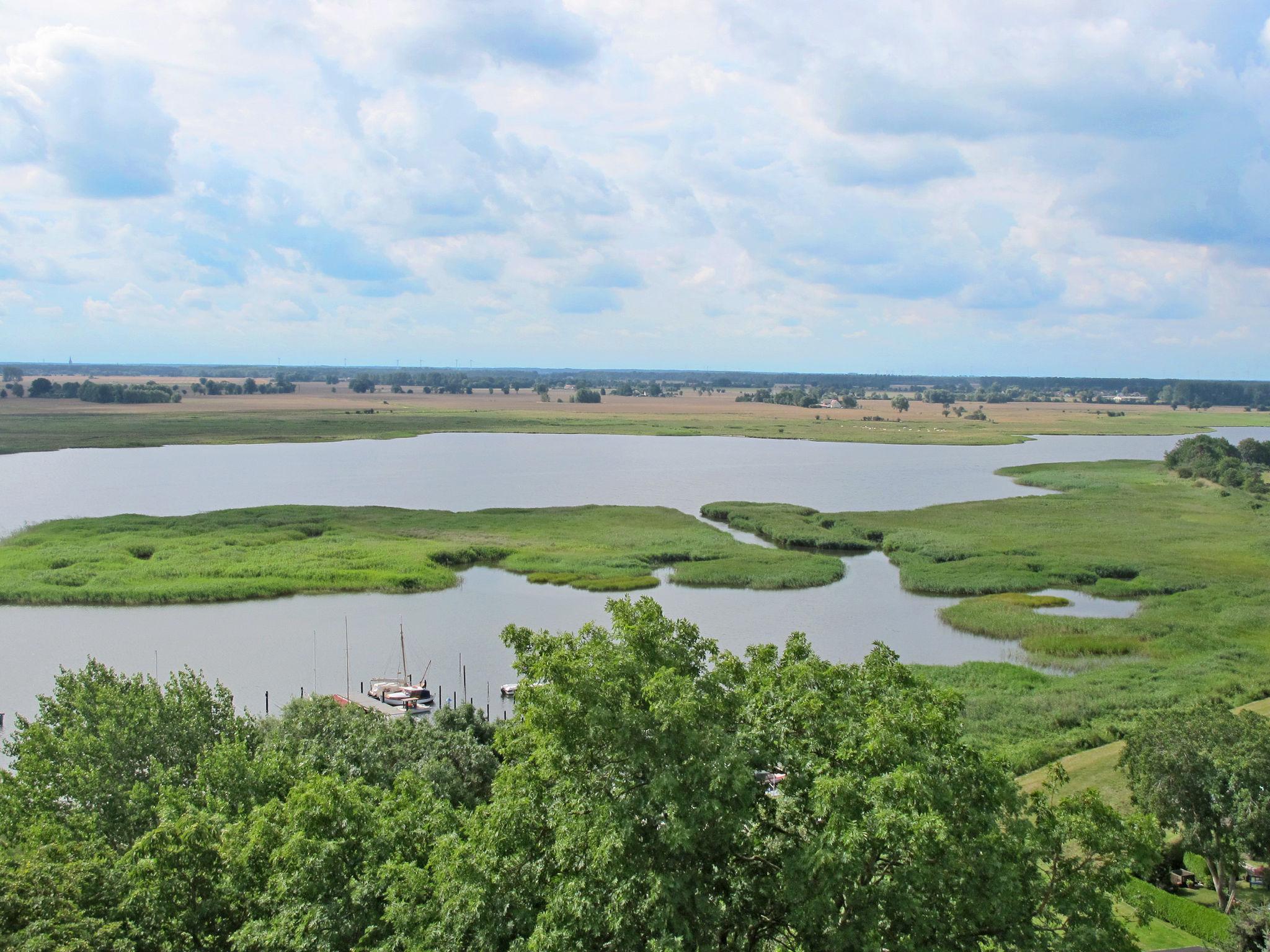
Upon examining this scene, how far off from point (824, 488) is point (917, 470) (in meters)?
20.4

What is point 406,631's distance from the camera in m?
42.9

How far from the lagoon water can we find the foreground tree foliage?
21153mm

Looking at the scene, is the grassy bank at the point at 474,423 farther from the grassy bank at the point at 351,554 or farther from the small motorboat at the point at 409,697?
the small motorboat at the point at 409,697

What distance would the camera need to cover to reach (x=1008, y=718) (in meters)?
31.6

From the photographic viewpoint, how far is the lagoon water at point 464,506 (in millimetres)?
39375

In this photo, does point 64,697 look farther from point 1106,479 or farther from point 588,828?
point 1106,479

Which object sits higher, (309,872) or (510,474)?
(309,872)

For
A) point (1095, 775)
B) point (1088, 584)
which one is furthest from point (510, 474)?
point (1095, 775)

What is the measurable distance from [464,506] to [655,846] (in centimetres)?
6495

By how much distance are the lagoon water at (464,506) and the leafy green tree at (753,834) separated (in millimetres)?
23020

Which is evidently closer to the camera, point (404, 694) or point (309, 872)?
point (309, 872)

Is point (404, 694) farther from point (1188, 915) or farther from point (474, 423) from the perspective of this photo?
point (474, 423)

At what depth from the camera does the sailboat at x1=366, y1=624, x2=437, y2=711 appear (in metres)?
33.8

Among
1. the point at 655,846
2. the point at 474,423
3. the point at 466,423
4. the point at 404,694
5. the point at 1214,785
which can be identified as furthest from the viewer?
the point at 466,423
